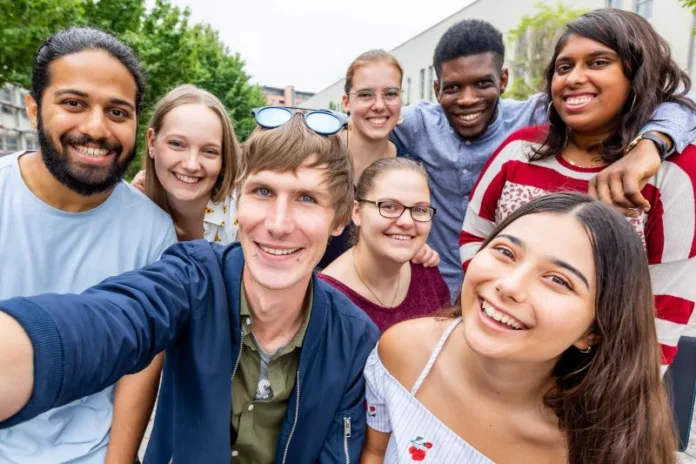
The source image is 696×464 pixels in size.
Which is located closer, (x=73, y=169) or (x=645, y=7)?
(x=73, y=169)

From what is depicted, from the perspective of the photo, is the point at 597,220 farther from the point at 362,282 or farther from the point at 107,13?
the point at 107,13

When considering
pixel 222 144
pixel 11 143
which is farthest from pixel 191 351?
pixel 11 143

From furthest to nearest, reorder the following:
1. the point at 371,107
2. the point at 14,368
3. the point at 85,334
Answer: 1. the point at 371,107
2. the point at 85,334
3. the point at 14,368

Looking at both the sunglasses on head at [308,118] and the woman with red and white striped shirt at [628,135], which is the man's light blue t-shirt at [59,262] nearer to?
the sunglasses on head at [308,118]

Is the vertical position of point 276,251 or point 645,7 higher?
point 645,7

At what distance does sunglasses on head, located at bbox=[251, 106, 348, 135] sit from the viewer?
189 centimetres

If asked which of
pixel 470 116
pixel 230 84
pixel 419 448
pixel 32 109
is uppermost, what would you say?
pixel 230 84

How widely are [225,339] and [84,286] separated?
85 cm

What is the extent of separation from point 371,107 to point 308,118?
1747 millimetres

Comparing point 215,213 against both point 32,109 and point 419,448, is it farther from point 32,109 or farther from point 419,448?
point 419,448

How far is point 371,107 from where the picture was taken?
11.6 feet

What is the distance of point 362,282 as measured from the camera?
109 inches

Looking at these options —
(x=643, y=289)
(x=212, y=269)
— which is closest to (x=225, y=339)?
(x=212, y=269)

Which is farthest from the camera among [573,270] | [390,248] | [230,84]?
[230,84]
